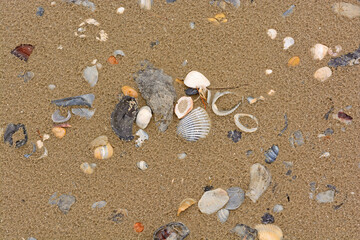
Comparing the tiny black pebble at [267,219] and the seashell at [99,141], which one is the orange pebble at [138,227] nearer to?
the seashell at [99,141]

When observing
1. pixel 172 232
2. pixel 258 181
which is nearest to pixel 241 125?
pixel 258 181

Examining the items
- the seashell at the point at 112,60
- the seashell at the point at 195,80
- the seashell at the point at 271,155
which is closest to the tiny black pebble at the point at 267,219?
the seashell at the point at 271,155

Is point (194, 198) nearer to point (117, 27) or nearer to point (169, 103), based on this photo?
point (169, 103)

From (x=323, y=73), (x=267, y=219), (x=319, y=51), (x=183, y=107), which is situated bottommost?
(x=267, y=219)

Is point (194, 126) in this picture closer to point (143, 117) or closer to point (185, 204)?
point (143, 117)

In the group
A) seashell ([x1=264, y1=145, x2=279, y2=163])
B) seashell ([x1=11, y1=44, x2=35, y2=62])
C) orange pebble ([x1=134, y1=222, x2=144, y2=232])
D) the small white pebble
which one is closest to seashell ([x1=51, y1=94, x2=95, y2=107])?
seashell ([x1=11, y1=44, x2=35, y2=62])

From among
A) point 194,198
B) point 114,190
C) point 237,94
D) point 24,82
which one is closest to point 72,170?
point 114,190

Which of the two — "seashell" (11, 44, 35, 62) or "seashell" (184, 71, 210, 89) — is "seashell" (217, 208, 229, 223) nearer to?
"seashell" (184, 71, 210, 89)
